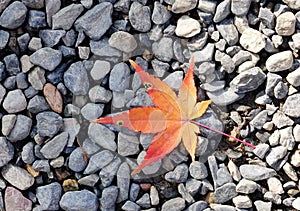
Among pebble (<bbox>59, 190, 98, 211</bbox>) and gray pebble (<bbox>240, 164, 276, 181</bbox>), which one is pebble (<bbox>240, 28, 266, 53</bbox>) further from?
pebble (<bbox>59, 190, 98, 211</bbox>)

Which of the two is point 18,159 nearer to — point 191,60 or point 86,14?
point 86,14

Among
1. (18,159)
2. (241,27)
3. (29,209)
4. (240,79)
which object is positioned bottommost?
(29,209)

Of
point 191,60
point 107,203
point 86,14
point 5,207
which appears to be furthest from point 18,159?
point 191,60

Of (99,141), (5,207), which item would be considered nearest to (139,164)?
(99,141)

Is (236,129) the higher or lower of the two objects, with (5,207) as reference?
higher

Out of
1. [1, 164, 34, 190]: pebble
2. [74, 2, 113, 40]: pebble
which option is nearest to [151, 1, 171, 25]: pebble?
[74, 2, 113, 40]: pebble
